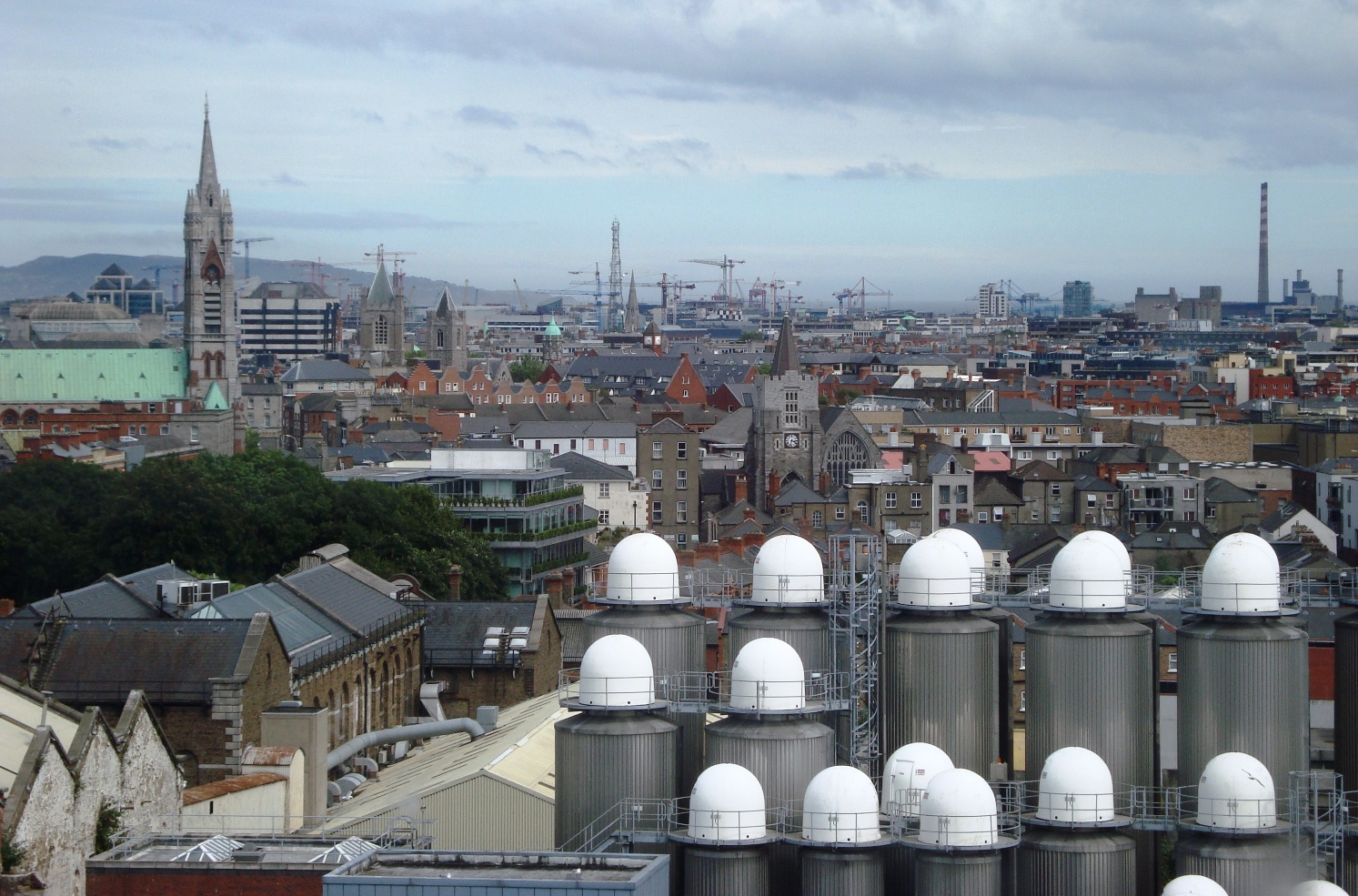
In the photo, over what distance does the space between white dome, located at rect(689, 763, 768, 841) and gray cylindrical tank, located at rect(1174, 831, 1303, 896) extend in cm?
741

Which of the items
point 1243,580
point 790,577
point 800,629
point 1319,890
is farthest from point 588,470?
point 1319,890

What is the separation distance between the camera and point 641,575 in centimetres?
4228

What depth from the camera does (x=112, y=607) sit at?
56156mm

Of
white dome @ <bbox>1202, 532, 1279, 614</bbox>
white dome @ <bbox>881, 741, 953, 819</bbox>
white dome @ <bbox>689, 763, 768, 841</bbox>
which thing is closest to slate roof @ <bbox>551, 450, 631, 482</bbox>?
white dome @ <bbox>1202, 532, 1279, 614</bbox>

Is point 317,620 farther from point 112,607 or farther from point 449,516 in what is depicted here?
point 449,516

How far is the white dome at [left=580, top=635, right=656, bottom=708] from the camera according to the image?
39.1m

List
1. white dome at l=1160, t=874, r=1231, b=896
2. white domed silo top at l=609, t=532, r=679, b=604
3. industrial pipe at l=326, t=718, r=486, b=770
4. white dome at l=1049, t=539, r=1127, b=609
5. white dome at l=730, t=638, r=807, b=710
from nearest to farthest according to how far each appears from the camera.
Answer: white dome at l=1160, t=874, r=1231, b=896, white dome at l=730, t=638, r=807, b=710, white dome at l=1049, t=539, r=1127, b=609, white domed silo top at l=609, t=532, r=679, b=604, industrial pipe at l=326, t=718, r=486, b=770

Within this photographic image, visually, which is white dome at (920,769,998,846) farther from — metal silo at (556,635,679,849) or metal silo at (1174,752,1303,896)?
metal silo at (556,635,679,849)

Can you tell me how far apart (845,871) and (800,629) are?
635 cm

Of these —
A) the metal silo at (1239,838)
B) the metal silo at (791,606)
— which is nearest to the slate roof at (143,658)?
the metal silo at (791,606)

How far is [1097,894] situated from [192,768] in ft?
68.9

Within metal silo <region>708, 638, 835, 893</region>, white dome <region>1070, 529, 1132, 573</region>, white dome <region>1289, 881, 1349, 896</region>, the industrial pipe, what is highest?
white dome <region>1070, 529, 1132, 573</region>

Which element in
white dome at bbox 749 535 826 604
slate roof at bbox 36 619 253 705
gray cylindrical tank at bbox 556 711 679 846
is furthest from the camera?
slate roof at bbox 36 619 253 705

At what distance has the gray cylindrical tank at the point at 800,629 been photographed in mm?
41344
